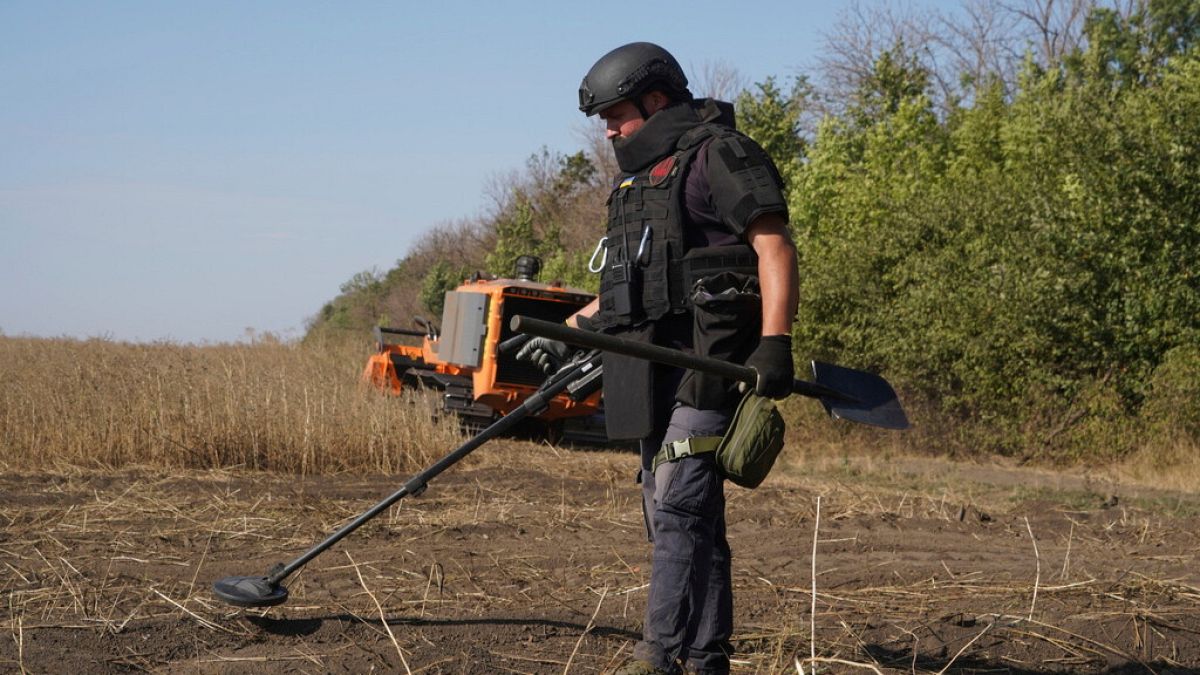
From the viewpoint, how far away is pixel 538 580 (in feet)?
20.1

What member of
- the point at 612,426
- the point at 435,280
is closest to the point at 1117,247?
the point at 612,426

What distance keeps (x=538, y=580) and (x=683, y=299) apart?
2.35 meters

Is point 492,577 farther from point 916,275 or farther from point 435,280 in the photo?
point 435,280

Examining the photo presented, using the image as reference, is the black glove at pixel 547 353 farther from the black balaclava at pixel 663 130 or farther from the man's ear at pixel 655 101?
the man's ear at pixel 655 101

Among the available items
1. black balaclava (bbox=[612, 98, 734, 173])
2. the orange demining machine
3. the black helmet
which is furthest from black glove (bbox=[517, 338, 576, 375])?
the orange demining machine

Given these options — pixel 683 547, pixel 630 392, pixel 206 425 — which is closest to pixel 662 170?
pixel 630 392

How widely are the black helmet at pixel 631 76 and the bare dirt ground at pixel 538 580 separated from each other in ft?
5.91

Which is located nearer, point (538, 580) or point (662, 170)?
point (662, 170)

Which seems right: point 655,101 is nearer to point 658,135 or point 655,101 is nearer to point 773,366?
point 658,135

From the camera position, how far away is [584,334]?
3.65m

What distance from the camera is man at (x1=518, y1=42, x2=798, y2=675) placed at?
403 centimetres

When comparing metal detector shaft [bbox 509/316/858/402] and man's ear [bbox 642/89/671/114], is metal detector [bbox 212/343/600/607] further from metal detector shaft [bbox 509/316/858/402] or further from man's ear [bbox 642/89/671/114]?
man's ear [bbox 642/89/671/114]

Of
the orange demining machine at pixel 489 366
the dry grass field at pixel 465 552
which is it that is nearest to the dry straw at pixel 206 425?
the dry grass field at pixel 465 552

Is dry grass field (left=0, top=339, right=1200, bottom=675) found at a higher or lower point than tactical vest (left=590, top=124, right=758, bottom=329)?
lower
